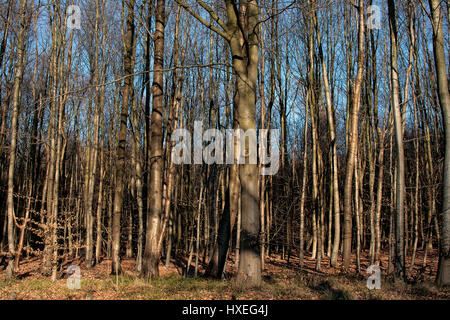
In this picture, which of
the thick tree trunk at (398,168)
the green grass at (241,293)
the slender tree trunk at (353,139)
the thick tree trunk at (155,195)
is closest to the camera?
the green grass at (241,293)

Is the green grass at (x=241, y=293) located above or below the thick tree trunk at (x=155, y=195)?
below

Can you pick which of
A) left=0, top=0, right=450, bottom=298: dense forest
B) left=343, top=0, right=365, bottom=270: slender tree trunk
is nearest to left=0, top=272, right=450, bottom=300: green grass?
left=0, top=0, right=450, bottom=298: dense forest

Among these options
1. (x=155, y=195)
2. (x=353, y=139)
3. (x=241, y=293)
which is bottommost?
(x=241, y=293)

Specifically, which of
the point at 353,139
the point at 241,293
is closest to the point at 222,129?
the point at 353,139

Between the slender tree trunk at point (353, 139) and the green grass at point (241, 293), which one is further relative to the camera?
the slender tree trunk at point (353, 139)

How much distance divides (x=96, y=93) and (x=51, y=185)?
5.74m

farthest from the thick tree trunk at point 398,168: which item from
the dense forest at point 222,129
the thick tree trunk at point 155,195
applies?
the thick tree trunk at point 155,195

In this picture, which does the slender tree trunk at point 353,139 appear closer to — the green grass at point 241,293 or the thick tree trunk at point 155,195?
the green grass at point 241,293

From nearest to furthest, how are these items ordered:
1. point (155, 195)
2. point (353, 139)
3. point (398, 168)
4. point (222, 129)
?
point (398, 168)
point (155, 195)
point (353, 139)
point (222, 129)

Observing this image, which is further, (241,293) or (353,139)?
(353,139)

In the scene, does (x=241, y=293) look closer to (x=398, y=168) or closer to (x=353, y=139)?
(x=398, y=168)

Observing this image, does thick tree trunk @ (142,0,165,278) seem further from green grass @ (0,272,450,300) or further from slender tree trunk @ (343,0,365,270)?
slender tree trunk @ (343,0,365,270)

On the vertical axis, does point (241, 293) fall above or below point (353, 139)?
below
